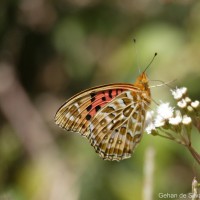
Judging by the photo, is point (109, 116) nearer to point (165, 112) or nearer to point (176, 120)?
point (165, 112)

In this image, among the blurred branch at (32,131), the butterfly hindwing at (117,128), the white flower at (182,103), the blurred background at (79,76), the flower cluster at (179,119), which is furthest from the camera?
the blurred branch at (32,131)

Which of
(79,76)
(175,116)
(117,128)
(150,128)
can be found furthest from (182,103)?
(79,76)

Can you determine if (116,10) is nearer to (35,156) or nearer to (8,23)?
(8,23)

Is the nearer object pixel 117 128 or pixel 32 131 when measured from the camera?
pixel 117 128

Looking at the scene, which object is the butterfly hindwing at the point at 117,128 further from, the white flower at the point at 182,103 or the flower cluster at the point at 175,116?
the white flower at the point at 182,103

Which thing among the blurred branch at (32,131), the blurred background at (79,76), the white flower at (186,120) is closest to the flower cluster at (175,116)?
the white flower at (186,120)

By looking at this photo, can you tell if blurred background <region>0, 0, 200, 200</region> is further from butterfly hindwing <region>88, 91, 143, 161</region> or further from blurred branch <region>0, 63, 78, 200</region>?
butterfly hindwing <region>88, 91, 143, 161</region>

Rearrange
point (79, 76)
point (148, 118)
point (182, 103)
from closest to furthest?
point (182, 103) → point (148, 118) → point (79, 76)
